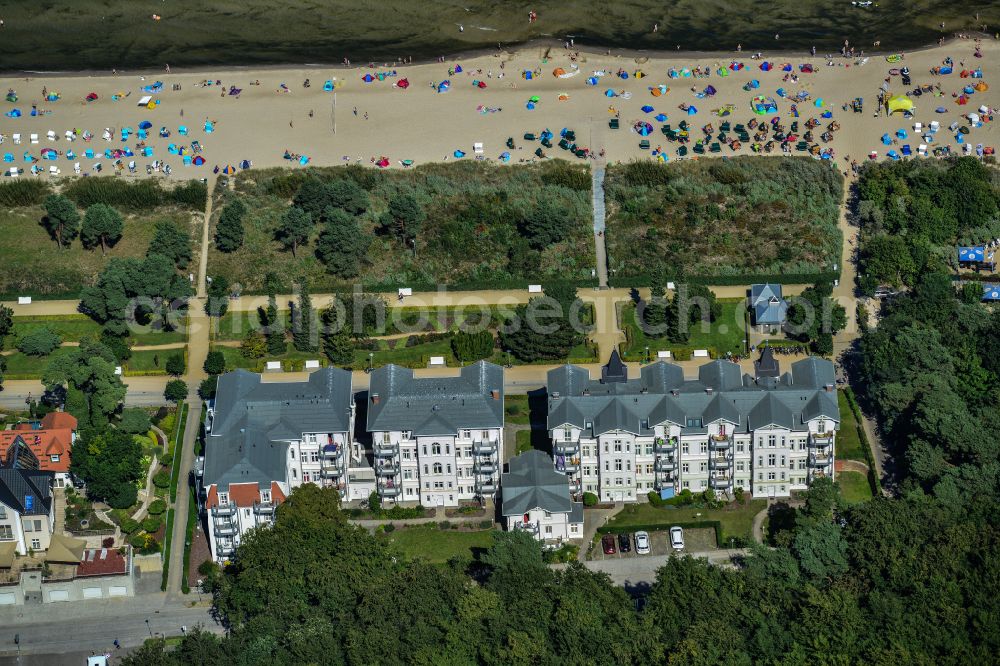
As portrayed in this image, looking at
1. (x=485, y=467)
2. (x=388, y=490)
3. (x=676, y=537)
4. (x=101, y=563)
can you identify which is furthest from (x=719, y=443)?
(x=101, y=563)

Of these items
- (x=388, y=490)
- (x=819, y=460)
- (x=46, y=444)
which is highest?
(x=46, y=444)

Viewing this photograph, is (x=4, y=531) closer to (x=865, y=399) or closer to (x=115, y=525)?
(x=115, y=525)

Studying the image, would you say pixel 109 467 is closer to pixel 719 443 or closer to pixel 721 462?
pixel 719 443

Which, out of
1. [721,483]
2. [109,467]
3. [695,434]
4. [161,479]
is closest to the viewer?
[109,467]

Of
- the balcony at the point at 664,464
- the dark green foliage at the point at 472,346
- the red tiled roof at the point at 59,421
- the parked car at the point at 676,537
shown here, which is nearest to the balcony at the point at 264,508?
the red tiled roof at the point at 59,421

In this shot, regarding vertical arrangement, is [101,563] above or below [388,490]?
below

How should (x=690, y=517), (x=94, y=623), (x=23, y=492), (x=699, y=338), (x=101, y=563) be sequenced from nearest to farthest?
(x=94, y=623) < (x=101, y=563) < (x=23, y=492) < (x=690, y=517) < (x=699, y=338)

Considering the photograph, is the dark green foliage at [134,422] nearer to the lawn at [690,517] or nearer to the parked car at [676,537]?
the lawn at [690,517]
